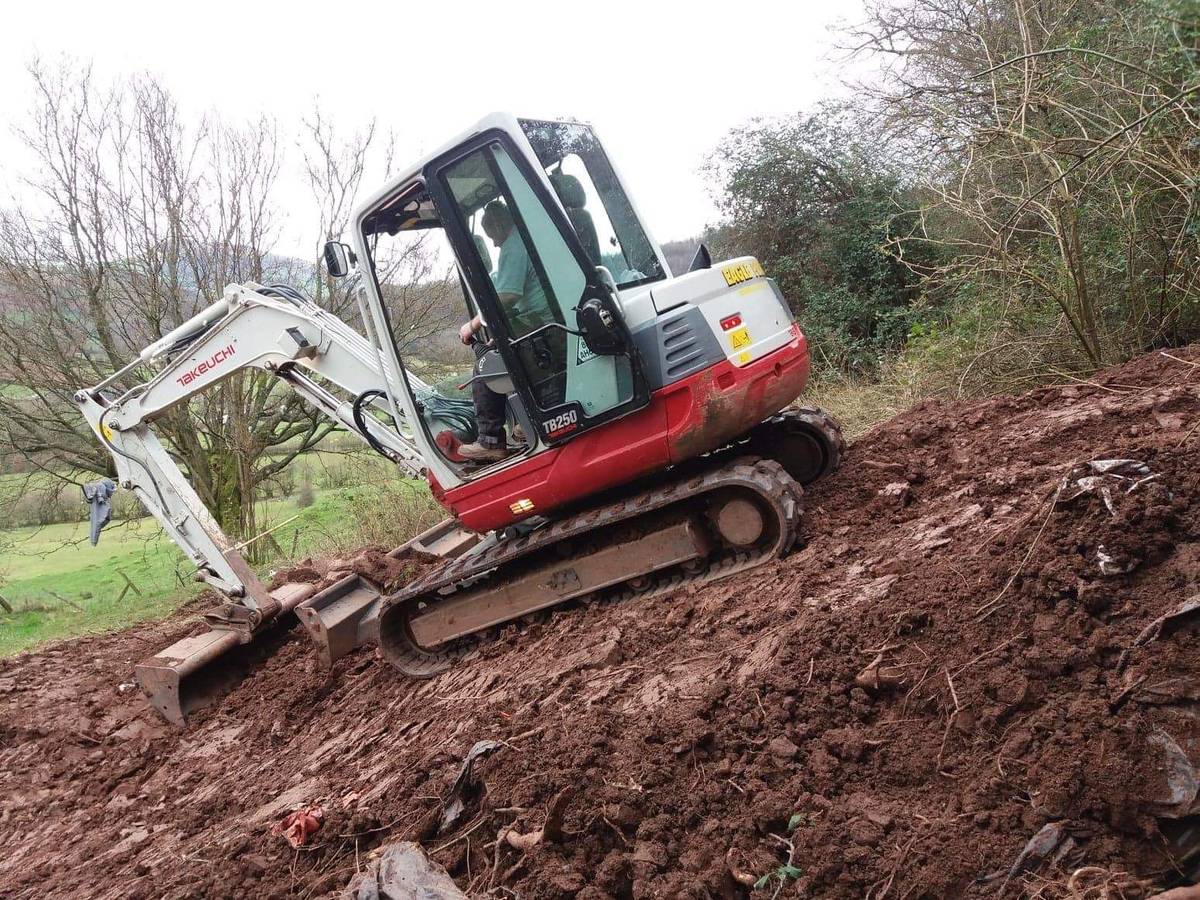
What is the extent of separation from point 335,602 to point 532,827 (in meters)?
3.76

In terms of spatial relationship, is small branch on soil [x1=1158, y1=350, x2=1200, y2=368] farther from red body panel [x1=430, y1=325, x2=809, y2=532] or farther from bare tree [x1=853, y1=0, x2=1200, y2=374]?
red body panel [x1=430, y1=325, x2=809, y2=532]

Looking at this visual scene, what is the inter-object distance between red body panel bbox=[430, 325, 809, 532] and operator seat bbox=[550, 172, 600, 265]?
0.91 metres

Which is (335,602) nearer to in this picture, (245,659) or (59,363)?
(245,659)

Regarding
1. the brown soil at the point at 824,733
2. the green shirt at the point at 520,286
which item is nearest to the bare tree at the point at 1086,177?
the brown soil at the point at 824,733

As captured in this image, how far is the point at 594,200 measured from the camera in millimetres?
4980

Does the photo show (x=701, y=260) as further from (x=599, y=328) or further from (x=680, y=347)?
(x=599, y=328)

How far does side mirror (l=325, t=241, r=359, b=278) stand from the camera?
180 inches

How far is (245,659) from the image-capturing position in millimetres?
6320

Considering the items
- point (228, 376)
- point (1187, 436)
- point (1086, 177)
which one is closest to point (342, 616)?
point (228, 376)

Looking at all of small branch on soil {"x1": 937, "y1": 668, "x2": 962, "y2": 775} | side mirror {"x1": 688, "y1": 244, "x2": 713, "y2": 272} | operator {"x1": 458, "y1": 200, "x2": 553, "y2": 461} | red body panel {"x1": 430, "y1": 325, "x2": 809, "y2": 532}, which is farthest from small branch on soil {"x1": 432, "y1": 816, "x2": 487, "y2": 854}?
side mirror {"x1": 688, "y1": 244, "x2": 713, "y2": 272}

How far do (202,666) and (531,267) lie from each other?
382 centimetres

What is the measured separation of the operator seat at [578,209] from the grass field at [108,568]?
674 centimetres

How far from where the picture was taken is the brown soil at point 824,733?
2.22 metres

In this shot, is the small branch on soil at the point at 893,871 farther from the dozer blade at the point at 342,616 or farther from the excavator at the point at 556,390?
the dozer blade at the point at 342,616
